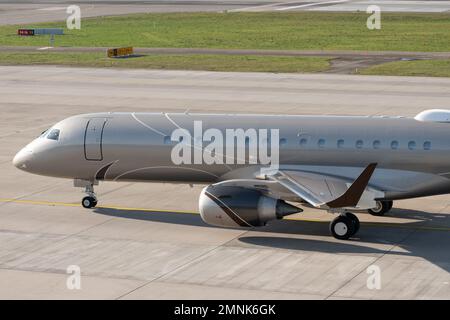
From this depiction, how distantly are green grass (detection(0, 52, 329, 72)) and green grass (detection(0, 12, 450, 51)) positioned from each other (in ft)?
22.2

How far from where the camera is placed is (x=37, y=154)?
37062 mm

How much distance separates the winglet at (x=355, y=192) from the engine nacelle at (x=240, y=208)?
1331mm

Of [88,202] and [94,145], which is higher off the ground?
[94,145]

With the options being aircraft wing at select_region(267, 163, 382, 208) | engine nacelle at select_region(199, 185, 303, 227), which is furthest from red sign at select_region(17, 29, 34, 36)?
engine nacelle at select_region(199, 185, 303, 227)

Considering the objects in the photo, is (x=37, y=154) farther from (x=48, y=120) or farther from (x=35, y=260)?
(x=48, y=120)

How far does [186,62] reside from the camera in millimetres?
81375

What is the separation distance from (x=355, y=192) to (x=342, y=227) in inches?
56.7

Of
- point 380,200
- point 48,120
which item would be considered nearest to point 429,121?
point 380,200

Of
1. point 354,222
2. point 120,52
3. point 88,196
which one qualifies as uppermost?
point 120,52

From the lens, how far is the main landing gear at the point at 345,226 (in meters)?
32.6

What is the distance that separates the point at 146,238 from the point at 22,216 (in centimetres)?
559
